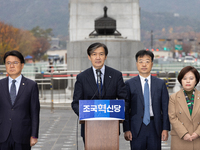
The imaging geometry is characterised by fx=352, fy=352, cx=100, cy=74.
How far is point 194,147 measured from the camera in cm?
482

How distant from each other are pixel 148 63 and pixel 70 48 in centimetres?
1173

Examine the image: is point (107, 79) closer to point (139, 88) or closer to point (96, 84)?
point (96, 84)

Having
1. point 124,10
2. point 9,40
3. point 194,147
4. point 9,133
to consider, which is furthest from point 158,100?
point 9,40

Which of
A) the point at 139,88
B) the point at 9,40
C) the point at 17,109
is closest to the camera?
the point at 17,109

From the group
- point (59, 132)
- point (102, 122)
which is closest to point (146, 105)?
point (102, 122)

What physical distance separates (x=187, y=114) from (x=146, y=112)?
1.83 feet

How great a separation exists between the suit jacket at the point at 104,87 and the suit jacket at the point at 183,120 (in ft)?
2.42

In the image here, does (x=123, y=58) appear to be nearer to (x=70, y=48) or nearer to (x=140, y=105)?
(x=70, y=48)

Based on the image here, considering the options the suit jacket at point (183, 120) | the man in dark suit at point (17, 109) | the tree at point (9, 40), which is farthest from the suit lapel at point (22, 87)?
the tree at point (9, 40)

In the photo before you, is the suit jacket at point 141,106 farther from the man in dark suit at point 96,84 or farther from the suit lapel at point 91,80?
the suit lapel at point 91,80

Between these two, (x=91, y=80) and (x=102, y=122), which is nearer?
(x=102, y=122)

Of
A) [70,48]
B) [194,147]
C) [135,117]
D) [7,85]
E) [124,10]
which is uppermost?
[124,10]

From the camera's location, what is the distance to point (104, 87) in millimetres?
4770

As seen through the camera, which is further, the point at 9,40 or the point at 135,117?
the point at 9,40
